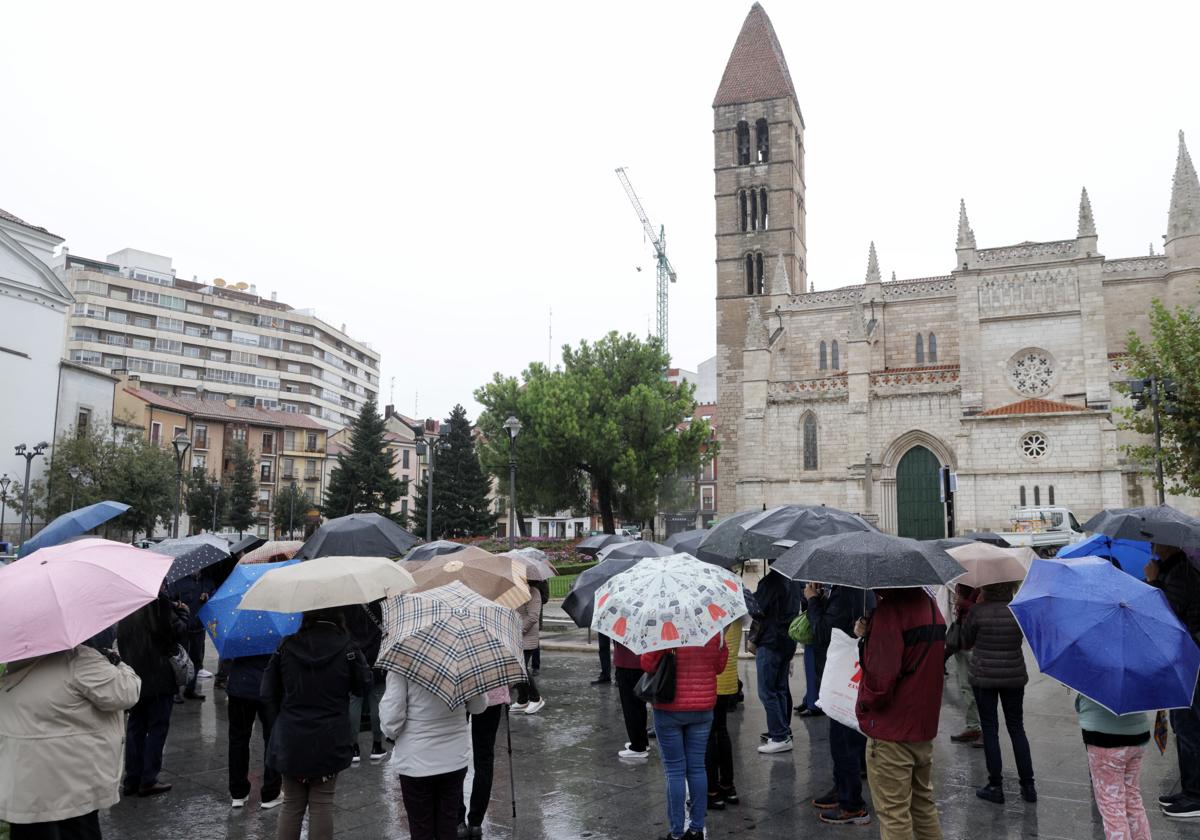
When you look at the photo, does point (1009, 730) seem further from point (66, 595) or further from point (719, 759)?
point (66, 595)

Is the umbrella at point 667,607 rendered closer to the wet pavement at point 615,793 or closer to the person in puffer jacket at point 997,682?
the wet pavement at point 615,793

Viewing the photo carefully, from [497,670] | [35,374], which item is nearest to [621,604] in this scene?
[497,670]

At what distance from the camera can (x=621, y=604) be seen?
526 centimetres

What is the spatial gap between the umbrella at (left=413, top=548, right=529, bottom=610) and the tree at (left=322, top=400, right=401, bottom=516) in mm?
38914

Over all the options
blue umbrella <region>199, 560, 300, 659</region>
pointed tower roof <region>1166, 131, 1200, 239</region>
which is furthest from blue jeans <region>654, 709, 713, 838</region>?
pointed tower roof <region>1166, 131, 1200, 239</region>

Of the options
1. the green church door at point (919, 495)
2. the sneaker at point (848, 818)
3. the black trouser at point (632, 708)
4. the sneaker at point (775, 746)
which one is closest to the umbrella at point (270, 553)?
the black trouser at point (632, 708)

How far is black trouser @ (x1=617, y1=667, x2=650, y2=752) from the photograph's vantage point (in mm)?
7176

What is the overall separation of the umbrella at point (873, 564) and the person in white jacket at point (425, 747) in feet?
7.02

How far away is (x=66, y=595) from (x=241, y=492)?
51340mm

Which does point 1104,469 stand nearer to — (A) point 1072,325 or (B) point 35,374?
(A) point 1072,325

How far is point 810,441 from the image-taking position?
131ft

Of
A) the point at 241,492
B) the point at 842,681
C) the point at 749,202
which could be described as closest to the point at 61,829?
the point at 842,681

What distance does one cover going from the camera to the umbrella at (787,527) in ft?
26.2

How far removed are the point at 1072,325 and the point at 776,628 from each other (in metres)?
34.5
